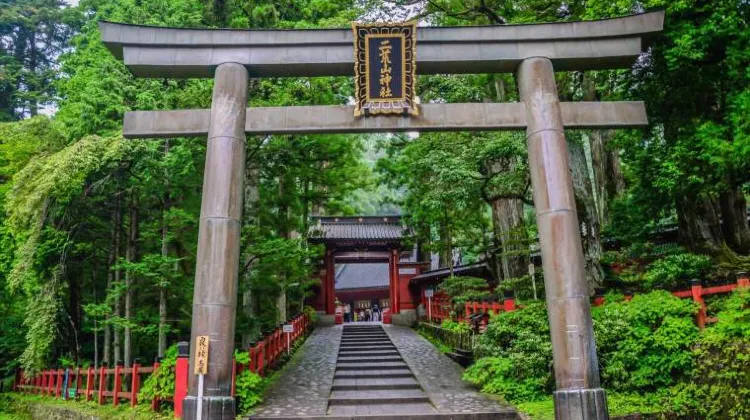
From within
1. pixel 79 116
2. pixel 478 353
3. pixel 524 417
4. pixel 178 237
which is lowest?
pixel 524 417

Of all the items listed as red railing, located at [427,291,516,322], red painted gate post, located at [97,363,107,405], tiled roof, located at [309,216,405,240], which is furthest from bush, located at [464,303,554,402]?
tiled roof, located at [309,216,405,240]

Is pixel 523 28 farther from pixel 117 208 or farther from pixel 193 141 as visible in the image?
pixel 117 208

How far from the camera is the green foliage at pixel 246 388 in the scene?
778 cm

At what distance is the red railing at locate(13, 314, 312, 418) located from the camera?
7.65 meters

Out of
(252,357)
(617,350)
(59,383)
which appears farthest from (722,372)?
(59,383)

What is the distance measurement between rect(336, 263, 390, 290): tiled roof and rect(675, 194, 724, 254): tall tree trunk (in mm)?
20038

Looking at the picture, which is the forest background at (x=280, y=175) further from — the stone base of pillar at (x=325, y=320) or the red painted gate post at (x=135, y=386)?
the stone base of pillar at (x=325, y=320)

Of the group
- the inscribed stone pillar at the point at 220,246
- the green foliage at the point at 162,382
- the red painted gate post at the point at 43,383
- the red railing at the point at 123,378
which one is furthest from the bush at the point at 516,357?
the red painted gate post at the point at 43,383

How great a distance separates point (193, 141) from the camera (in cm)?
970

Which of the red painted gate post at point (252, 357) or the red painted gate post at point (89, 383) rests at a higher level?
the red painted gate post at point (252, 357)

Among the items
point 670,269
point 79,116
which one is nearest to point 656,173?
point 670,269

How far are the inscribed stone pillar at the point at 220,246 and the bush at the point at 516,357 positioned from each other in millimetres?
4171

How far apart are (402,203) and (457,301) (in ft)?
19.4

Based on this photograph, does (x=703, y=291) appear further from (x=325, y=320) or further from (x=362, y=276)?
(x=362, y=276)
